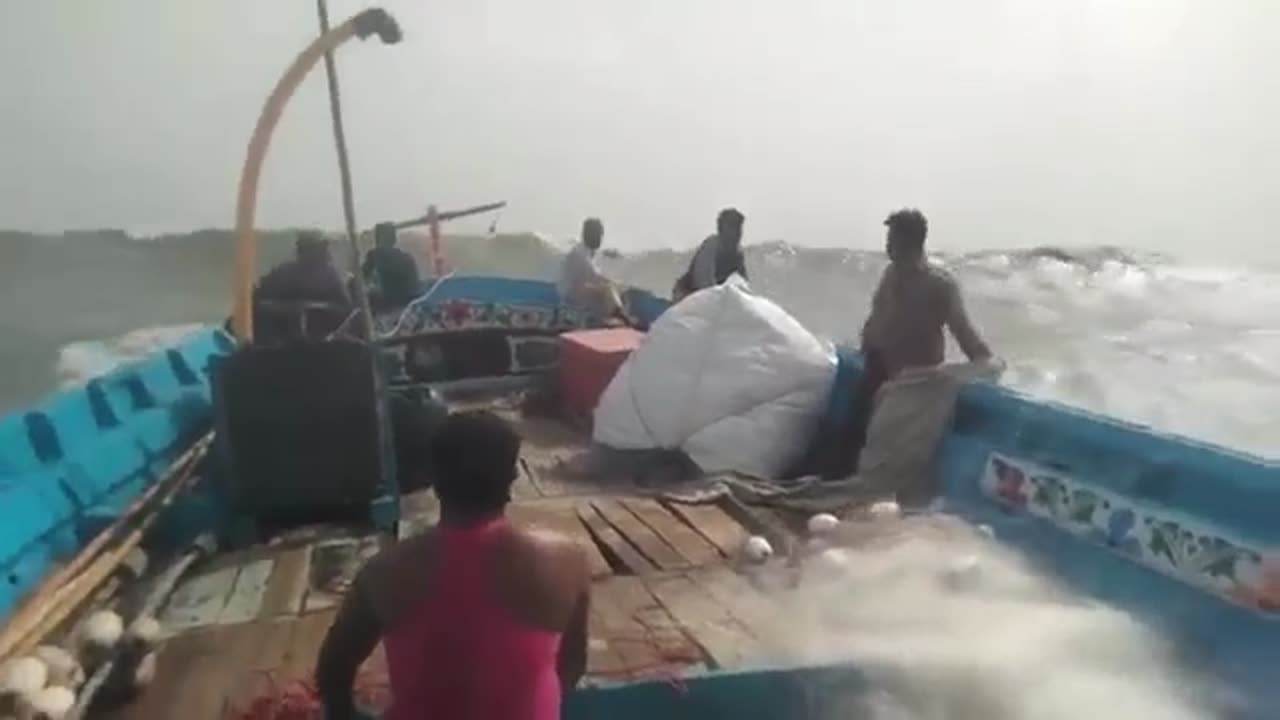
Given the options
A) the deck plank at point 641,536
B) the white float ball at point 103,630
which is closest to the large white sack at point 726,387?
the deck plank at point 641,536

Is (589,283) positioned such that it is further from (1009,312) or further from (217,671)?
(1009,312)

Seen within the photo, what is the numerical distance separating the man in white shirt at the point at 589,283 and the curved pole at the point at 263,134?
4.39 m

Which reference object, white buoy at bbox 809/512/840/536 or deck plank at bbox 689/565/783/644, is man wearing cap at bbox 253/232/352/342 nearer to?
white buoy at bbox 809/512/840/536

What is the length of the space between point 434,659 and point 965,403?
375cm

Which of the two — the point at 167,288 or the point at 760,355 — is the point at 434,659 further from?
the point at 167,288

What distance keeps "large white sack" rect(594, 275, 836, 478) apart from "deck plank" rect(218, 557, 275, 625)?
2.44 metres

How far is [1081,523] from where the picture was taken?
15.4 ft

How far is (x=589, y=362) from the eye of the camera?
8164 mm

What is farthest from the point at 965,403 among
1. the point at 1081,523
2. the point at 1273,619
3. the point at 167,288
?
the point at 167,288

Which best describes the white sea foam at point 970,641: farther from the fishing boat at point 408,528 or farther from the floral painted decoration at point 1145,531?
the floral painted decoration at point 1145,531

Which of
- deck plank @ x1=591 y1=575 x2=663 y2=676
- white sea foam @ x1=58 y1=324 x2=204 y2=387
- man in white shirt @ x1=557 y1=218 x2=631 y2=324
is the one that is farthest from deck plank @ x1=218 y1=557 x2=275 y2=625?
white sea foam @ x1=58 y1=324 x2=204 y2=387

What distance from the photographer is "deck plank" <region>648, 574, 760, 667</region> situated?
12.4ft

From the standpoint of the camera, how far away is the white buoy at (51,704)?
3.44 metres

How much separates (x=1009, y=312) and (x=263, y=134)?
29786 millimetres
